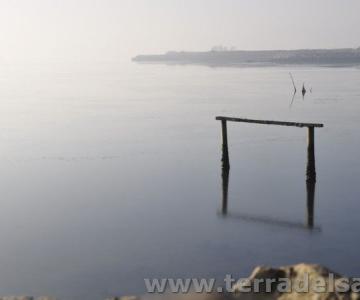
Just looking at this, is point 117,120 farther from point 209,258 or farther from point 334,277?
point 334,277

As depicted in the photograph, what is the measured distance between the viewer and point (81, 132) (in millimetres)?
36312

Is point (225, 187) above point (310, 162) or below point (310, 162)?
below

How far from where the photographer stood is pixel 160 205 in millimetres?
18922

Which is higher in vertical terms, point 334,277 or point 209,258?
point 334,277

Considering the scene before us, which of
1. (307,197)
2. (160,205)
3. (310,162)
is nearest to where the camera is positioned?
(160,205)

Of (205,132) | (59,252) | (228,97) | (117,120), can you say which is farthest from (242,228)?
(228,97)

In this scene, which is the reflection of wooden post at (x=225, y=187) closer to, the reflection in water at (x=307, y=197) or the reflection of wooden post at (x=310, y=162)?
the reflection in water at (x=307, y=197)

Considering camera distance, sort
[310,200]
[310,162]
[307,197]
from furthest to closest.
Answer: [310,162]
[307,197]
[310,200]

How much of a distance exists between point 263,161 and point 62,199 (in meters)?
9.70

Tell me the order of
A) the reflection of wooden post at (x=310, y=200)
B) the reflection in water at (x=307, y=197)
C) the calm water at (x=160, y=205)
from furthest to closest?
Answer: the reflection of wooden post at (x=310, y=200) < the reflection in water at (x=307, y=197) < the calm water at (x=160, y=205)

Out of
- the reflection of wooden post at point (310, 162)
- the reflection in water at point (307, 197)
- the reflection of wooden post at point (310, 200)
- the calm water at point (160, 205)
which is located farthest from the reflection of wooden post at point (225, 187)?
the reflection of wooden post at point (310, 162)

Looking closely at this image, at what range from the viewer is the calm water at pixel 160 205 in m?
13.5

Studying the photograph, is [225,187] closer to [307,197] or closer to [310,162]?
[307,197]

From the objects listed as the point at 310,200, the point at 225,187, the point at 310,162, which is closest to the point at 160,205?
the point at 225,187
